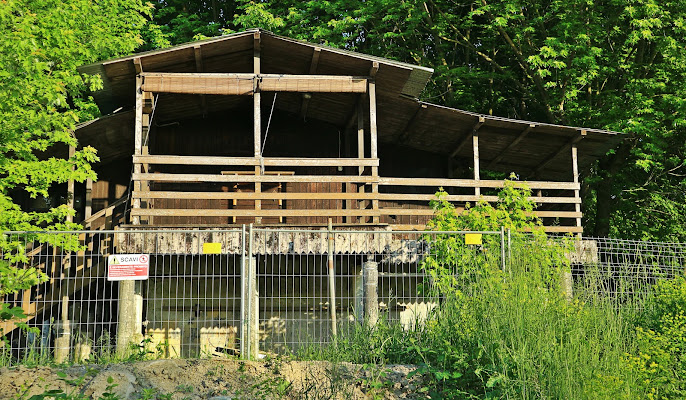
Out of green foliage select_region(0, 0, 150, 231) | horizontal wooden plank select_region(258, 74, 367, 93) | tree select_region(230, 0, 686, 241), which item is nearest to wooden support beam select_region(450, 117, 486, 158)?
horizontal wooden plank select_region(258, 74, 367, 93)

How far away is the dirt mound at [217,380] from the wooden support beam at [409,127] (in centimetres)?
1005

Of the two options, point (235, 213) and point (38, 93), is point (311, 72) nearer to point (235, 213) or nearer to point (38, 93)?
point (235, 213)

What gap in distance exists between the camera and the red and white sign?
420 inches

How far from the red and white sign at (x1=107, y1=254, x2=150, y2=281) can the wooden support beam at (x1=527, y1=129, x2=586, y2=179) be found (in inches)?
444

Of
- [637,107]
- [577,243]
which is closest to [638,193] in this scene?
[637,107]

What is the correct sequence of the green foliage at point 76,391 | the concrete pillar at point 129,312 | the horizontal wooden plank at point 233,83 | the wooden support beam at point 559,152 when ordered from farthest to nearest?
1. the wooden support beam at point 559,152
2. the horizontal wooden plank at point 233,83
3. the concrete pillar at point 129,312
4. the green foliage at point 76,391

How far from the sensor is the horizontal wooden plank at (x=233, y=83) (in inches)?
629

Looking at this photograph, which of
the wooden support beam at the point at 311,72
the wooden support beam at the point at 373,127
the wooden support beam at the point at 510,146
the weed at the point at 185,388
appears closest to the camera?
the weed at the point at 185,388

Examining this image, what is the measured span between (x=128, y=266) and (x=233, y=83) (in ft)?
20.8

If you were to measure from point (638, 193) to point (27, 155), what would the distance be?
1795cm

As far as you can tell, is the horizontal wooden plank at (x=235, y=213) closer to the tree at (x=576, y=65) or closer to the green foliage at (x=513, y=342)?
the green foliage at (x=513, y=342)

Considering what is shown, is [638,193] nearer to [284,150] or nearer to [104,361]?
[284,150]

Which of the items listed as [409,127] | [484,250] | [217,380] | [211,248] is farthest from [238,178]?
[217,380]

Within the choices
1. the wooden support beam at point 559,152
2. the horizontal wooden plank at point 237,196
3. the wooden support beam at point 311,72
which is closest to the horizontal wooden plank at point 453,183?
the horizontal wooden plank at point 237,196
